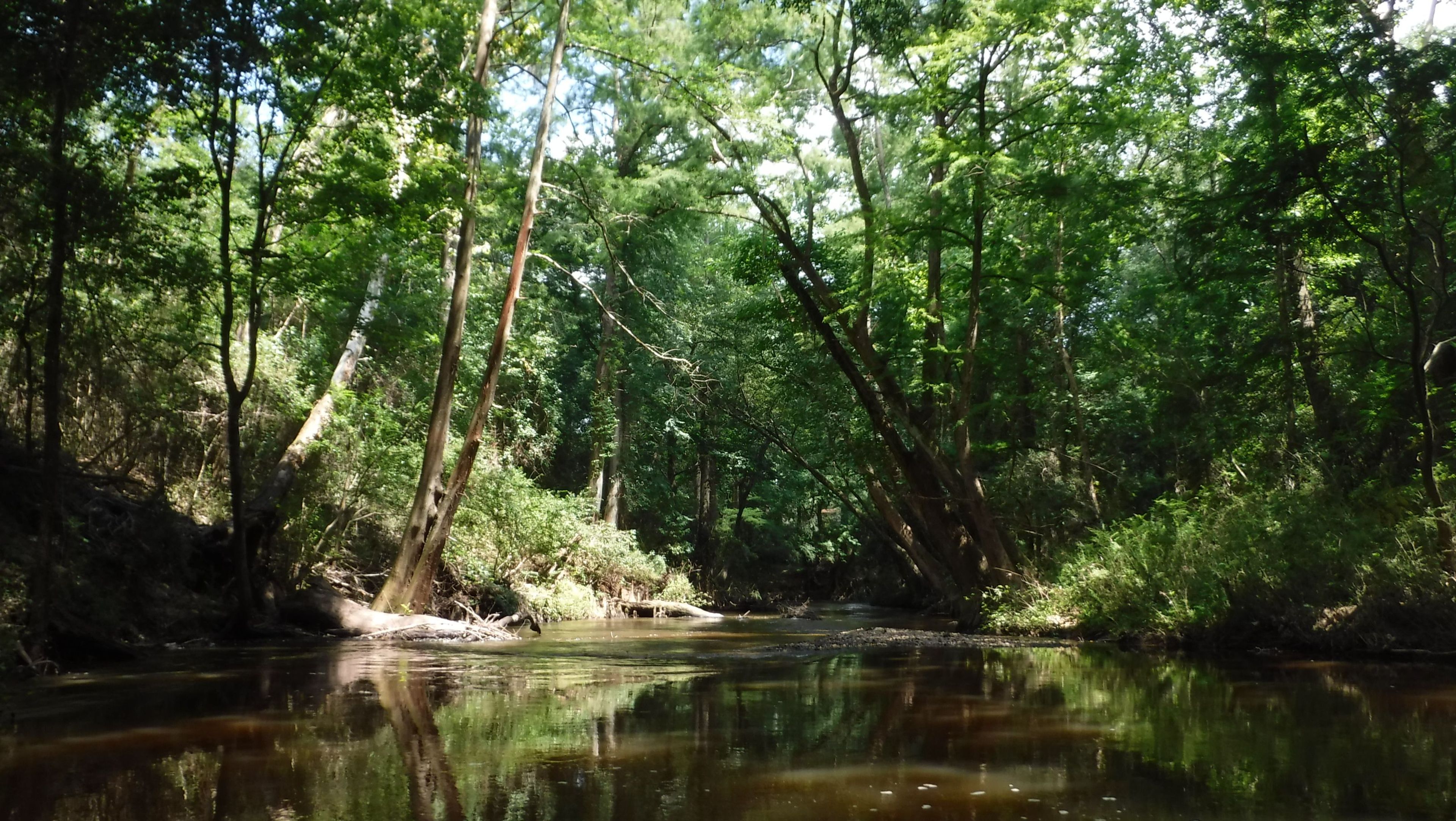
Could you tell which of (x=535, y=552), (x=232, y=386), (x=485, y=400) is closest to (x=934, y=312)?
(x=485, y=400)

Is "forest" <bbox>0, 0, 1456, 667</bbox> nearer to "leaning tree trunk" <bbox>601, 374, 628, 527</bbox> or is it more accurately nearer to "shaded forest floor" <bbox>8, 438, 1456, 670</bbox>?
"shaded forest floor" <bbox>8, 438, 1456, 670</bbox>

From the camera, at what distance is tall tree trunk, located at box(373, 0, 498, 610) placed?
11547 millimetres

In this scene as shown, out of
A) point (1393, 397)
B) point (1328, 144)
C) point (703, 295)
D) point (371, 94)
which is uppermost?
point (703, 295)

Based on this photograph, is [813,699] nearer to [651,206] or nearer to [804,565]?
[651,206]

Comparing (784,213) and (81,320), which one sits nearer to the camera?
(81,320)

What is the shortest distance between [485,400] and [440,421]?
0.67 meters

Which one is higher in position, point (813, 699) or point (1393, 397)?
point (1393, 397)

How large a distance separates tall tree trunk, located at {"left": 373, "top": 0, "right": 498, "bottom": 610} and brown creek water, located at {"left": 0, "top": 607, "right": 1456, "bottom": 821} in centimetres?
412

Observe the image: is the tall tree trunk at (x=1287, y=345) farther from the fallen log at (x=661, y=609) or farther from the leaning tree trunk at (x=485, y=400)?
the fallen log at (x=661, y=609)

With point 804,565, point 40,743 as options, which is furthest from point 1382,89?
point 804,565

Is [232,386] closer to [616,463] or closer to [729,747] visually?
[729,747]

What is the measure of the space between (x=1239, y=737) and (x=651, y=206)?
13.8 metres

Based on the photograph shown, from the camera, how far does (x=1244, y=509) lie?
1034 cm

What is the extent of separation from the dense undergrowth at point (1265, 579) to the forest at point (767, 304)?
55 millimetres
